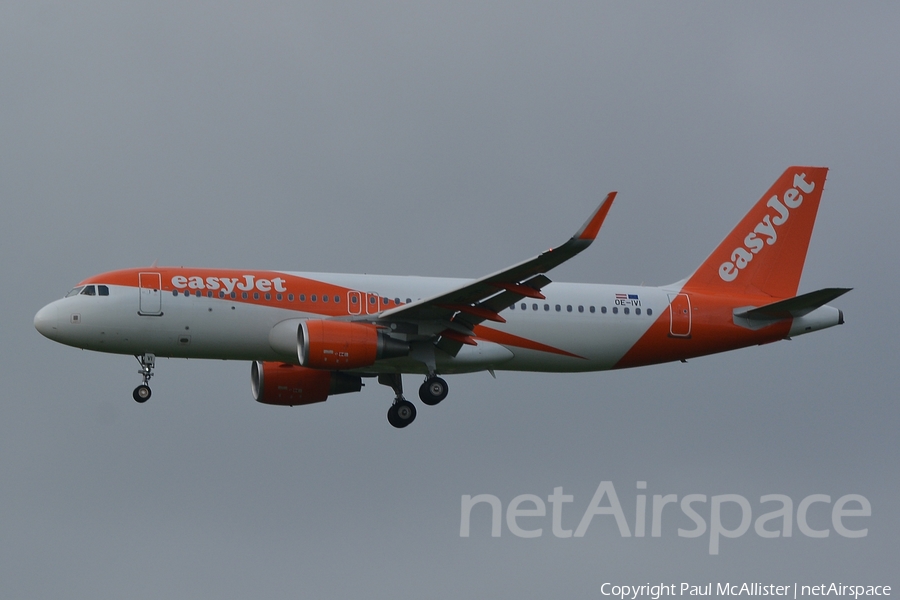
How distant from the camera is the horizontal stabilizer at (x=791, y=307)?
44.6 m

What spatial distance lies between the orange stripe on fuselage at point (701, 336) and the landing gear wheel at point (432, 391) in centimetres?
645

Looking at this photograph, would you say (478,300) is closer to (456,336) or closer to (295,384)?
(456,336)

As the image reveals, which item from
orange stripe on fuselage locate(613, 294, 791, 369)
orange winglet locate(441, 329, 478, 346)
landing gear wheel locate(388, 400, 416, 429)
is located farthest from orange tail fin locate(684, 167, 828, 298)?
landing gear wheel locate(388, 400, 416, 429)

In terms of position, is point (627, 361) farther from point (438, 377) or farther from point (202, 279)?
point (202, 279)

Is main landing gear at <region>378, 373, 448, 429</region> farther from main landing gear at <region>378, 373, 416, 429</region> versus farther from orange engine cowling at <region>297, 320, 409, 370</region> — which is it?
orange engine cowling at <region>297, 320, 409, 370</region>

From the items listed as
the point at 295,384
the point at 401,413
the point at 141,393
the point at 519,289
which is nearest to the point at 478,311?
Answer: the point at 519,289

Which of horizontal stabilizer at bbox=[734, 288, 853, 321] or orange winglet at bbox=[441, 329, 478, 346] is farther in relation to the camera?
horizontal stabilizer at bbox=[734, 288, 853, 321]

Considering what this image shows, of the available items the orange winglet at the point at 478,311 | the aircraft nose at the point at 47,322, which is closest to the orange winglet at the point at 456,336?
the orange winglet at the point at 478,311

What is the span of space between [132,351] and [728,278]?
2049 cm

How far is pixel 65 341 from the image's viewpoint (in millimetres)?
42250

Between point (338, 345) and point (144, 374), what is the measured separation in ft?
20.4

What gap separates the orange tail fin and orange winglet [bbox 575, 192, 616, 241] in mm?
13067

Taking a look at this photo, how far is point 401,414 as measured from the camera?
46.2 m

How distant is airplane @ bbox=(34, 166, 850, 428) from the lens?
4197cm
